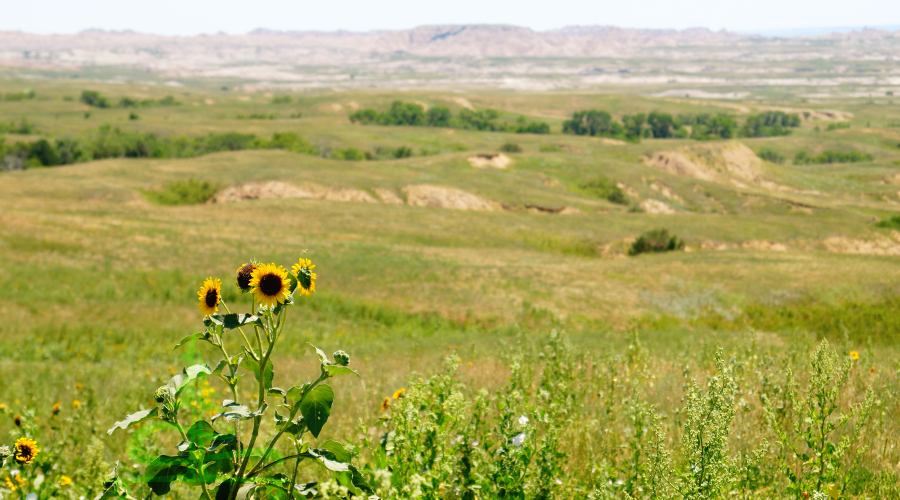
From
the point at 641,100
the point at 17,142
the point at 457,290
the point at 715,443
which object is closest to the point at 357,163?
the point at 17,142

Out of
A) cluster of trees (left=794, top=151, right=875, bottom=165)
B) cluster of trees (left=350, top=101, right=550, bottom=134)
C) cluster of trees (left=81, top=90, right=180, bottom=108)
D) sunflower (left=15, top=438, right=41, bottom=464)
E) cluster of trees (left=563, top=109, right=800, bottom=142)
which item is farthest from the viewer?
cluster of trees (left=81, top=90, right=180, bottom=108)

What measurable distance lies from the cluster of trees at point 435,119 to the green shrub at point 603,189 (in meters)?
63.4

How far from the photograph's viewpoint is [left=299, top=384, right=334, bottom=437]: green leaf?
240cm

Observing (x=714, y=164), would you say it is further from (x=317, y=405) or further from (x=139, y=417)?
(x=139, y=417)

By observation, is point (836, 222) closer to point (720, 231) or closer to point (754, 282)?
point (720, 231)

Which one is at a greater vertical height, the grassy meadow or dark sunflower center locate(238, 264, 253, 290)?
dark sunflower center locate(238, 264, 253, 290)

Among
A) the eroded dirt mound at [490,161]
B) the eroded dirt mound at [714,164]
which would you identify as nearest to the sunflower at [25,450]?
the eroded dirt mound at [490,161]

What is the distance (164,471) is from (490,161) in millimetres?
78542

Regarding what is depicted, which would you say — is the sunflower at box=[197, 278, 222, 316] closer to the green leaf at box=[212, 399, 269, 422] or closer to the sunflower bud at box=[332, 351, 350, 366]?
the green leaf at box=[212, 399, 269, 422]

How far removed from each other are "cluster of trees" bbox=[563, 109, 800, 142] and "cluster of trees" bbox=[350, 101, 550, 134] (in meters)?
9.08

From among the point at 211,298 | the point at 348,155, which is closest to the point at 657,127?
the point at 348,155

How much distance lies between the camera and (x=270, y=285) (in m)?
2.57

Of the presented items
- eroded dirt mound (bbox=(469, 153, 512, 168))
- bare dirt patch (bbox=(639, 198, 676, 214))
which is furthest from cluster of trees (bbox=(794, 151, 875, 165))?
eroded dirt mound (bbox=(469, 153, 512, 168))

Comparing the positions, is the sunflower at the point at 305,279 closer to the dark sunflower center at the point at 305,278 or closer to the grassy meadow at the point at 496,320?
the dark sunflower center at the point at 305,278
